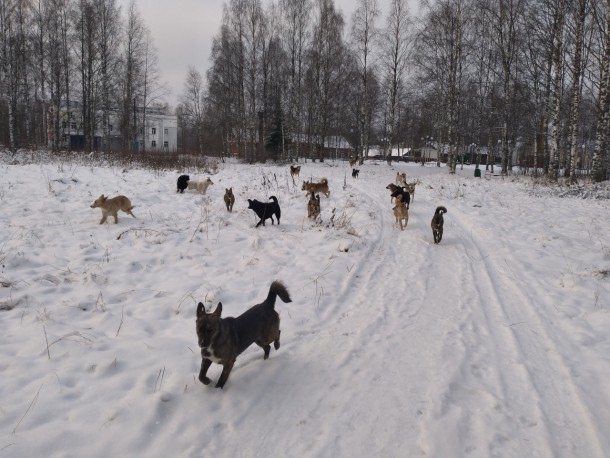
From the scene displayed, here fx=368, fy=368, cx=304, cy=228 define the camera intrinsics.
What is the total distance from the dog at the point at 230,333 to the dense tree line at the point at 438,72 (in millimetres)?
17286

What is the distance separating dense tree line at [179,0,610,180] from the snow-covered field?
14.1 metres

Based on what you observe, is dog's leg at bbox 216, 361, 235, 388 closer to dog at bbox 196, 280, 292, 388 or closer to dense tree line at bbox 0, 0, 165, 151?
dog at bbox 196, 280, 292, 388

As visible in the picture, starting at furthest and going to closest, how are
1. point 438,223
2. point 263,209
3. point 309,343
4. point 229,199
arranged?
point 229,199, point 263,209, point 438,223, point 309,343

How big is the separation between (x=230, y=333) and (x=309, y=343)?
3.58 ft

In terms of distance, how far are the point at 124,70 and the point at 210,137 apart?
2006 centimetres

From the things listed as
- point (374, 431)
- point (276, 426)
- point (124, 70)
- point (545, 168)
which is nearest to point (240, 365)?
point (276, 426)

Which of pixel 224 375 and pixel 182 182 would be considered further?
pixel 182 182

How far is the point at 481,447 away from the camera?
2.50 m

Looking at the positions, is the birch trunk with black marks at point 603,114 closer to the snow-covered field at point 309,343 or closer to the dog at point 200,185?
the snow-covered field at point 309,343

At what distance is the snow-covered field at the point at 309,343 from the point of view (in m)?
2.54

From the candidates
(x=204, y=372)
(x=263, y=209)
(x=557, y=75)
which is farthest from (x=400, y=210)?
(x=557, y=75)

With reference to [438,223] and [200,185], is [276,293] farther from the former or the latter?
[200,185]

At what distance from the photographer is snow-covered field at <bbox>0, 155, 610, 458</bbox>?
2539 mm

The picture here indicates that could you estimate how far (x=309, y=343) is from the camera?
3.71m
